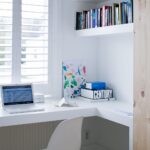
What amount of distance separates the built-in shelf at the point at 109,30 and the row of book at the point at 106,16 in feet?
0.16

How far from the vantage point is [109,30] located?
3.03 meters

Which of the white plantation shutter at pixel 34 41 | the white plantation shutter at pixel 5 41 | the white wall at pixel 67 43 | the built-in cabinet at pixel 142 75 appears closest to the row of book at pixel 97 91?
the white wall at pixel 67 43

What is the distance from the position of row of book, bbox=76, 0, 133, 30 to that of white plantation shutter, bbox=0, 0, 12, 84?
803 mm

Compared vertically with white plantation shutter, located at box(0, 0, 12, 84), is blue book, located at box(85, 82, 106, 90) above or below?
below

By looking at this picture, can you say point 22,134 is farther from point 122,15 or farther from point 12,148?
point 122,15

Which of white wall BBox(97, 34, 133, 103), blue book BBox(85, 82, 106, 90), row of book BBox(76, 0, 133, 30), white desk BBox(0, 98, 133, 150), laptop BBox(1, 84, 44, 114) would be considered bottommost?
white desk BBox(0, 98, 133, 150)

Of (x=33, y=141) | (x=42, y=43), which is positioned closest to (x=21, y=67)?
(x=42, y=43)

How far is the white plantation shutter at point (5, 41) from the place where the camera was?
→ 317 cm

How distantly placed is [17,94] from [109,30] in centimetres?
110

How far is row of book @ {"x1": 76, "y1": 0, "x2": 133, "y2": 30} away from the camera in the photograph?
2.85 meters

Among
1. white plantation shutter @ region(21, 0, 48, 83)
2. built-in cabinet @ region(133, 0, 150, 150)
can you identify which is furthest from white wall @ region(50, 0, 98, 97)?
built-in cabinet @ region(133, 0, 150, 150)

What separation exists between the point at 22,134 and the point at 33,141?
0.16m

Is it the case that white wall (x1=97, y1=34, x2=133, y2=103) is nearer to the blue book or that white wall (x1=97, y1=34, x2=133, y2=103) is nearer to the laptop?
the blue book

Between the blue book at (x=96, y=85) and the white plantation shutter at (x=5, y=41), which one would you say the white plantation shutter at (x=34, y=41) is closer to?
the white plantation shutter at (x=5, y=41)
